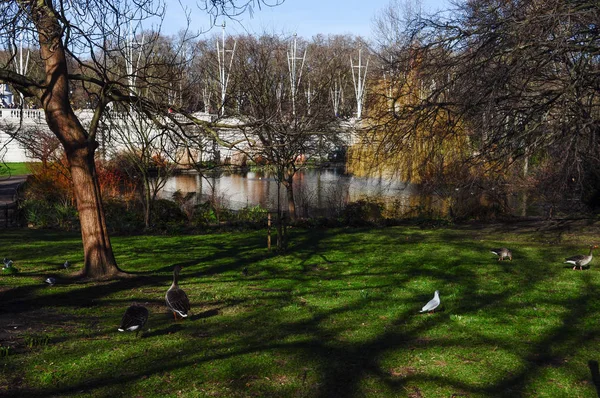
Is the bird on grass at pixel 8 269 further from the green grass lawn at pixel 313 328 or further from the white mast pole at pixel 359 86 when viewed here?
the white mast pole at pixel 359 86

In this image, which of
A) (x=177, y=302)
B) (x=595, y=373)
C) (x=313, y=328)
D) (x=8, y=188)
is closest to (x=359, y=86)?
(x=8, y=188)

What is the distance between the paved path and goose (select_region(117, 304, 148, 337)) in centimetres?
2124

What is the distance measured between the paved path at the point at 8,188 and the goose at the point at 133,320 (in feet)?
69.7

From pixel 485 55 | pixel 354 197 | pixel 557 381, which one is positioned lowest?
pixel 557 381

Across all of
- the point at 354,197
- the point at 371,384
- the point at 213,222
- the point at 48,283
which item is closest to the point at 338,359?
the point at 371,384

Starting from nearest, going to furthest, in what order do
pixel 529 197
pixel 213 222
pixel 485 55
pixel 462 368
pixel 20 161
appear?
pixel 462 368
pixel 485 55
pixel 213 222
pixel 529 197
pixel 20 161

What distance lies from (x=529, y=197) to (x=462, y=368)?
71.5 ft

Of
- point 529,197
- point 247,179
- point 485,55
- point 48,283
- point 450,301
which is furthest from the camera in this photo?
point 247,179

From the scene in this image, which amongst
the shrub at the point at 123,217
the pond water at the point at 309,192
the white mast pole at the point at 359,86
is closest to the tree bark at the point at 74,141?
the shrub at the point at 123,217

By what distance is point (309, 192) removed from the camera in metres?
26.6

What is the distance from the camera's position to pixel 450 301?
9.37 meters

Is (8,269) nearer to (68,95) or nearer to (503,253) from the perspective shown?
(68,95)

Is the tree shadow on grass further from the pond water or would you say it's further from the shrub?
the shrub

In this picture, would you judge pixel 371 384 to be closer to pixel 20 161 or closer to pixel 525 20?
pixel 525 20
